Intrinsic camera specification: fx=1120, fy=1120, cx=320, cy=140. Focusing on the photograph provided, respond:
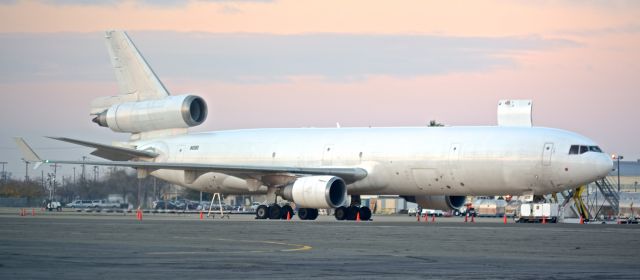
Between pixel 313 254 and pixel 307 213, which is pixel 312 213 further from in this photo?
pixel 313 254

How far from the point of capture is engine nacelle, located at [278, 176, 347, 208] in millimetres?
44375

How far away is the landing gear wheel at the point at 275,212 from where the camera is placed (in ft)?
157

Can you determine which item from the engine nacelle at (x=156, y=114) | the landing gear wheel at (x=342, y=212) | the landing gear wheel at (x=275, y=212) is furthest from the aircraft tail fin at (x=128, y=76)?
the landing gear wheel at (x=342, y=212)

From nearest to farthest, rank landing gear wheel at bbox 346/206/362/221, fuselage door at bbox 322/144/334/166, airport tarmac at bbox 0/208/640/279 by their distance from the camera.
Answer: airport tarmac at bbox 0/208/640/279 → landing gear wheel at bbox 346/206/362/221 → fuselage door at bbox 322/144/334/166

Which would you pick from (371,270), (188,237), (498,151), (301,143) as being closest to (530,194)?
(498,151)

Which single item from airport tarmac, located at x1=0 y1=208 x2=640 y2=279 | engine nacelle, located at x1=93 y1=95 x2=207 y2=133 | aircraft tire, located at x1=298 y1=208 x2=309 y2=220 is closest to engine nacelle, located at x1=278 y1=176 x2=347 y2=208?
aircraft tire, located at x1=298 y1=208 x2=309 y2=220

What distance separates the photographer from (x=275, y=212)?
4791 cm

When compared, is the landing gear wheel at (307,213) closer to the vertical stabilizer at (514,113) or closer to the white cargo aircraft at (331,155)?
the white cargo aircraft at (331,155)

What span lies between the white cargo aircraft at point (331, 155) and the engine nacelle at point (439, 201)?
0.17ft

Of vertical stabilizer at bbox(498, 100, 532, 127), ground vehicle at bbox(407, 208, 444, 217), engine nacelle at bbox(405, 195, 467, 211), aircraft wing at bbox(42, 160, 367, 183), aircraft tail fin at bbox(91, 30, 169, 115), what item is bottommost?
ground vehicle at bbox(407, 208, 444, 217)

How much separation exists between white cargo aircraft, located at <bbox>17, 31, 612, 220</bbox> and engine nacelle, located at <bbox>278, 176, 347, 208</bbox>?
5cm

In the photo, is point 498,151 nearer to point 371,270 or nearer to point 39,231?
point 39,231

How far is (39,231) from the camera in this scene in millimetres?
29391

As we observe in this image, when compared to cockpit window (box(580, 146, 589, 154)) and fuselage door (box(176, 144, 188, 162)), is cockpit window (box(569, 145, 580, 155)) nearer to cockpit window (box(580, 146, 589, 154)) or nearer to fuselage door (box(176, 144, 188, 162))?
cockpit window (box(580, 146, 589, 154))
